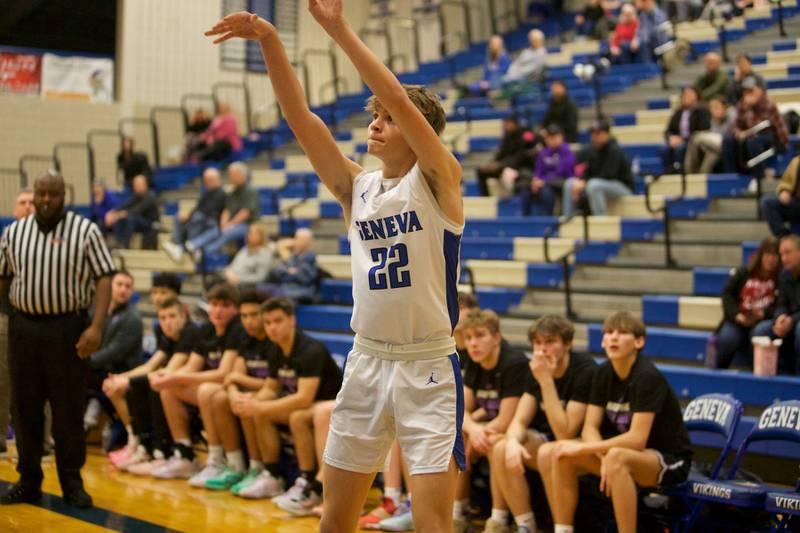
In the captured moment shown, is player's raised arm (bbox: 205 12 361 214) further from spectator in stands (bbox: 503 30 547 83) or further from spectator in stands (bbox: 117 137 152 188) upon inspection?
spectator in stands (bbox: 117 137 152 188)

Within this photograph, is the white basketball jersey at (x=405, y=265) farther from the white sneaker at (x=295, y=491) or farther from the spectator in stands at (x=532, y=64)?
the spectator in stands at (x=532, y=64)

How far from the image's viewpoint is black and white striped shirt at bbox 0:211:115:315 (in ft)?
19.0

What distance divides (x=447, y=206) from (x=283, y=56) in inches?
28.2

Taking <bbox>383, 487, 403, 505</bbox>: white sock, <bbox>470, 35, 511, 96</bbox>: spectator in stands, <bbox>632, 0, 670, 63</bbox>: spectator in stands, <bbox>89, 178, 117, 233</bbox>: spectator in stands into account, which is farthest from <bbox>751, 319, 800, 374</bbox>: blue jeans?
<bbox>89, 178, 117, 233</bbox>: spectator in stands

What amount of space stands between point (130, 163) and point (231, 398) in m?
8.62

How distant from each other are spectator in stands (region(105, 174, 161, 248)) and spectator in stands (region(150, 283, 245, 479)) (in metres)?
5.93

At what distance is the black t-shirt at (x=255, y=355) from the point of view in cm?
696

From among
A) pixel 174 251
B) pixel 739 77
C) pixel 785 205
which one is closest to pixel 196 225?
pixel 174 251

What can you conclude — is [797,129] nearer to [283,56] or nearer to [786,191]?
[786,191]

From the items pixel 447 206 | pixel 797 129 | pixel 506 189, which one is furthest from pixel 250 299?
pixel 797 129

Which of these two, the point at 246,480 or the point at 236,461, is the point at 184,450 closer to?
the point at 236,461

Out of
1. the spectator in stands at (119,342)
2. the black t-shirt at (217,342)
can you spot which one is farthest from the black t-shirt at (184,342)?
the spectator in stands at (119,342)

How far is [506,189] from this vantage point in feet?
35.4

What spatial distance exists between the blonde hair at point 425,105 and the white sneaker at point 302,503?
333cm
